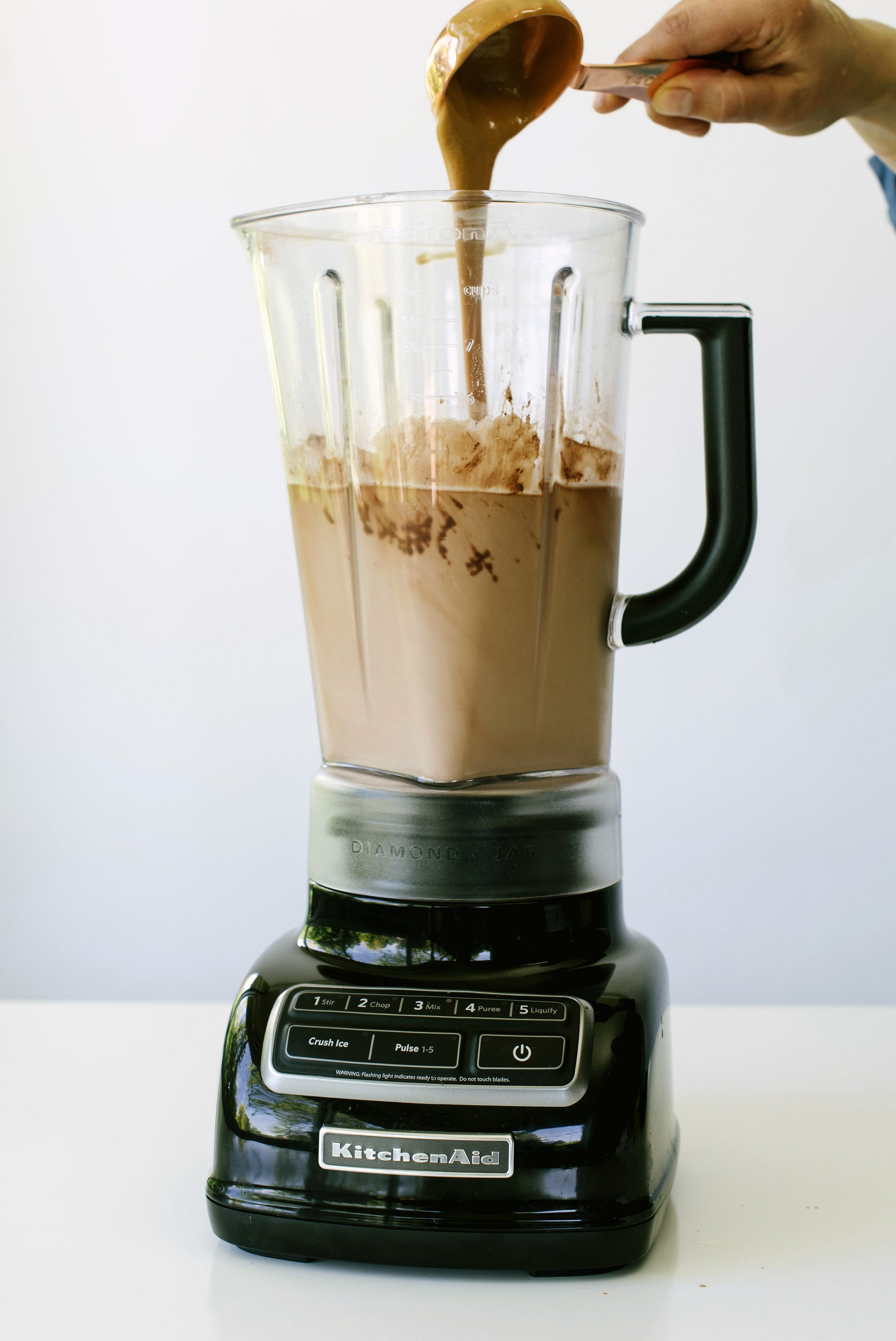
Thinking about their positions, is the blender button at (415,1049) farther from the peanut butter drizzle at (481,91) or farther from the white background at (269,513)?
the white background at (269,513)

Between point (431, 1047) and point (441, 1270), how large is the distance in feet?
0.33

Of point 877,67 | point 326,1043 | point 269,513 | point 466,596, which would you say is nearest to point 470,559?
point 466,596

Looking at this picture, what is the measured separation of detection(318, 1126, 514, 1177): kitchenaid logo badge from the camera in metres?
0.52

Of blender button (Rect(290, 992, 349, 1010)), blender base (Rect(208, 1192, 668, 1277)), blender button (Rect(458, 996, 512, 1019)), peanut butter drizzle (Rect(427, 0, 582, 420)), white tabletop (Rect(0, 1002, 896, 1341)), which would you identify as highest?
peanut butter drizzle (Rect(427, 0, 582, 420))

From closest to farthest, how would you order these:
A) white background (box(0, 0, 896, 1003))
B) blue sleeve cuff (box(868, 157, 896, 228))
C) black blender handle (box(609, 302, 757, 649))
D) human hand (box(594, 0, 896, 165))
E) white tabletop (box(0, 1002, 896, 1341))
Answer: white tabletop (box(0, 1002, 896, 1341)) < black blender handle (box(609, 302, 757, 649)) < human hand (box(594, 0, 896, 165)) < blue sleeve cuff (box(868, 157, 896, 228)) < white background (box(0, 0, 896, 1003))

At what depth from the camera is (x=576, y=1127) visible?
521mm

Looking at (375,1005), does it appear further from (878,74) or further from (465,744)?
(878,74)

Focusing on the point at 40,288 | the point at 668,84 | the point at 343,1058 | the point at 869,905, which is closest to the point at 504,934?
the point at 343,1058

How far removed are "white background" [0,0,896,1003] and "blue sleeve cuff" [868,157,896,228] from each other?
61 cm

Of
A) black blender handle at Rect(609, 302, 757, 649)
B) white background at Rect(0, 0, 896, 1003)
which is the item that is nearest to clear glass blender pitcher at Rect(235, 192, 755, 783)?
black blender handle at Rect(609, 302, 757, 649)

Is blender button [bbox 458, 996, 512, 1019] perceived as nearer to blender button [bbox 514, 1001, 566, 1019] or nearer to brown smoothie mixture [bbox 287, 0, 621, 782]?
blender button [bbox 514, 1001, 566, 1019]

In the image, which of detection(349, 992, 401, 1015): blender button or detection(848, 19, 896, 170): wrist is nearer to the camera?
detection(349, 992, 401, 1015): blender button

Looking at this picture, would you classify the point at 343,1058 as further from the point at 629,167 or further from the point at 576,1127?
the point at 629,167

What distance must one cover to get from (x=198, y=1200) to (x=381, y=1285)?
13cm
